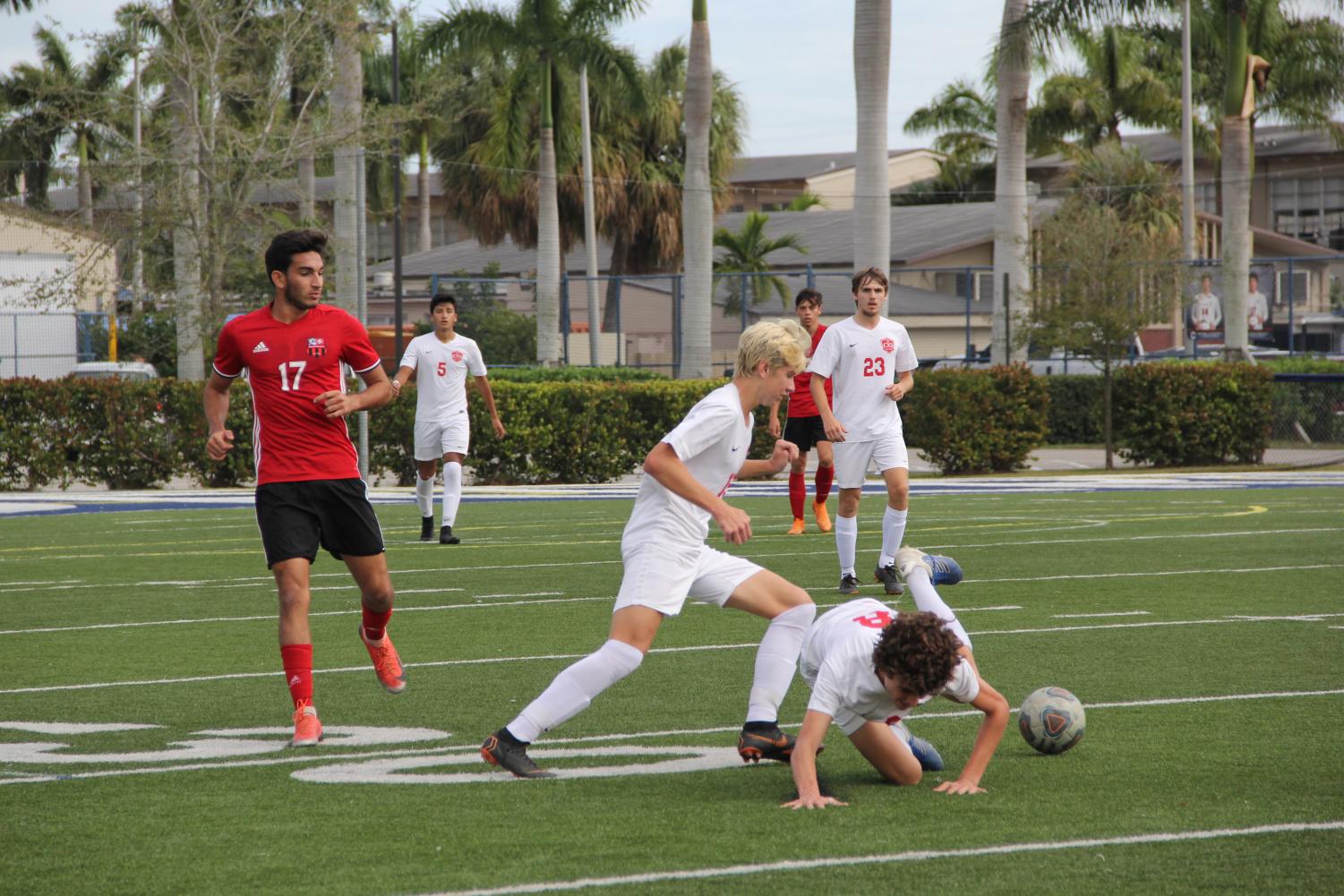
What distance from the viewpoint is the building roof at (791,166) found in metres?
89.8

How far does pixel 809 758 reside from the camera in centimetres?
571

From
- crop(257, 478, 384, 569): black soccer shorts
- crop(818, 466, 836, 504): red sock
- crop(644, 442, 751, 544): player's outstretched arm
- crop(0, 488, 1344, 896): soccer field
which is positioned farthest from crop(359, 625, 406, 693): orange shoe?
crop(818, 466, 836, 504): red sock

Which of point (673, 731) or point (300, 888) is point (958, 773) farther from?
point (300, 888)

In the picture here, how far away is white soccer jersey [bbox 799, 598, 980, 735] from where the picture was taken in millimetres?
5746

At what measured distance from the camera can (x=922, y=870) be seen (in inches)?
196

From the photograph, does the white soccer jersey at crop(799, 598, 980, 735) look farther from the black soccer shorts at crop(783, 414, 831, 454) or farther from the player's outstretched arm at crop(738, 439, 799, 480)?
the black soccer shorts at crop(783, 414, 831, 454)

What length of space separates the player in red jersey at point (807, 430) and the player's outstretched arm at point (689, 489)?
7.98 m

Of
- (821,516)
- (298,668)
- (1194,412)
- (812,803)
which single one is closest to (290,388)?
(298,668)

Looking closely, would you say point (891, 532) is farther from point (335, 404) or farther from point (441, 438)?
point (335, 404)

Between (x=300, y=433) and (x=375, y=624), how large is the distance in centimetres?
102

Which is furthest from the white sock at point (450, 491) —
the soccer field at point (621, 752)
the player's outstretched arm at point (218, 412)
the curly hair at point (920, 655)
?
the curly hair at point (920, 655)

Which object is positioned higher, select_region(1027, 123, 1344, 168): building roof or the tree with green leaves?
select_region(1027, 123, 1344, 168): building roof

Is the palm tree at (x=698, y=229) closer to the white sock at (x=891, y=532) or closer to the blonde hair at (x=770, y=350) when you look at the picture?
the white sock at (x=891, y=532)

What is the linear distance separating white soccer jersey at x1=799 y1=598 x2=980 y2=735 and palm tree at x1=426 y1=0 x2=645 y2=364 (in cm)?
3387
